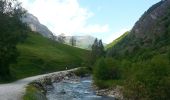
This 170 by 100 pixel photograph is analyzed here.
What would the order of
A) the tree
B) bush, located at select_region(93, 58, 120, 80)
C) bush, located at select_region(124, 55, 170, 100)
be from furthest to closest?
bush, located at select_region(93, 58, 120, 80), the tree, bush, located at select_region(124, 55, 170, 100)

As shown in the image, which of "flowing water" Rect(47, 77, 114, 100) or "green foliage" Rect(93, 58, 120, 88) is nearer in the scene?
"flowing water" Rect(47, 77, 114, 100)

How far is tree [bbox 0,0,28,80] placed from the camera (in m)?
88.0

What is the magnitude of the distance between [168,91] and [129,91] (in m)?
5.97

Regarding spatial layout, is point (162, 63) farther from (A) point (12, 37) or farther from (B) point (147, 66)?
(A) point (12, 37)

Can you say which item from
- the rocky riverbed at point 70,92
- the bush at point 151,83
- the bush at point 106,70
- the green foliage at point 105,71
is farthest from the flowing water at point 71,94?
the bush at point 151,83

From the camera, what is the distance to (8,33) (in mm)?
90188

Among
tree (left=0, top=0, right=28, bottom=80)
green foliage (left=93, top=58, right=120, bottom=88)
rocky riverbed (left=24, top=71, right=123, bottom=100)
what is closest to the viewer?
rocky riverbed (left=24, top=71, right=123, bottom=100)

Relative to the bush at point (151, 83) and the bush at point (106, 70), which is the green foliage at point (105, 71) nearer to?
the bush at point (106, 70)

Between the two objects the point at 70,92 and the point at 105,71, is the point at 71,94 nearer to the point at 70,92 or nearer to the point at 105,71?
the point at 70,92

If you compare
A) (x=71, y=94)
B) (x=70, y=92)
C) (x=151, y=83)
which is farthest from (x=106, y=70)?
(x=151, y=83)

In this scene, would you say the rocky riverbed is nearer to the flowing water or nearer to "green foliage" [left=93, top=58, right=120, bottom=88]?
the flowing water

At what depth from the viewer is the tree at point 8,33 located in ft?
289

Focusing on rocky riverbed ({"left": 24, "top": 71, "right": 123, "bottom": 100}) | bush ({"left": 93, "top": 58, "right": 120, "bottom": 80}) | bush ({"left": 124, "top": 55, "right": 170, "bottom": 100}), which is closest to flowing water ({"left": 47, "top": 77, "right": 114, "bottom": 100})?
rocky riverbed ({"left": 24, "top": 71, "right": 123, "bottom": 100})

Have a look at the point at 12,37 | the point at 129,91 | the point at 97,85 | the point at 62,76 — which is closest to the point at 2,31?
the point at 12,37
